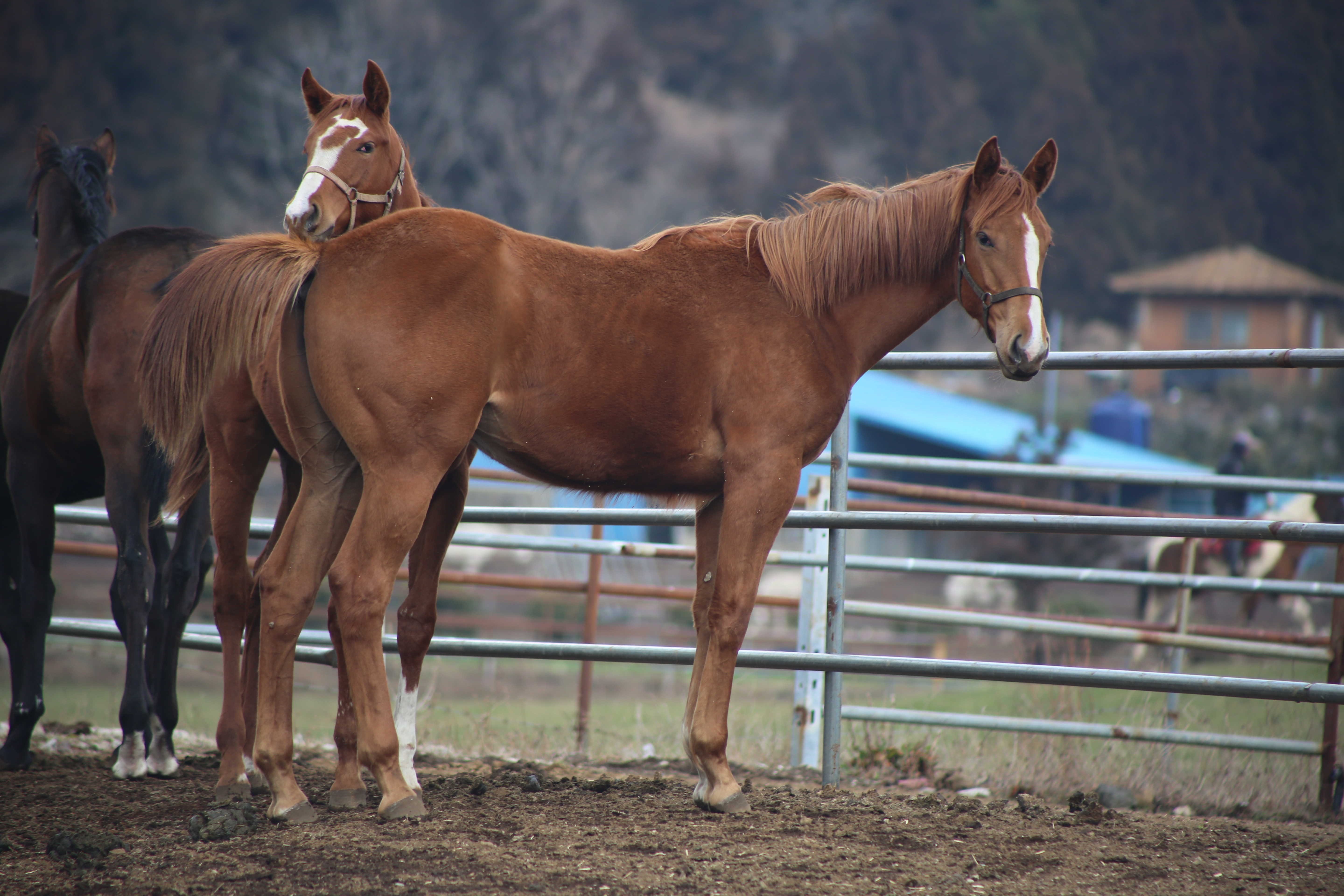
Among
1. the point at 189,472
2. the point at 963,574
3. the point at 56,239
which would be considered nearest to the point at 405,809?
the point at 189,472

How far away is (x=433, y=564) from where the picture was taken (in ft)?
12.1

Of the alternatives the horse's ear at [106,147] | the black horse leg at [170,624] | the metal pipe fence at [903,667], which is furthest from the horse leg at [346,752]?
the horse's ear at [106,147]

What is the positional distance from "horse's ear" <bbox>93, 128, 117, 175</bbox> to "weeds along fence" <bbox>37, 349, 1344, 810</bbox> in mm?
1726

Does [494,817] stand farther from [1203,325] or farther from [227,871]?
[1203,325]

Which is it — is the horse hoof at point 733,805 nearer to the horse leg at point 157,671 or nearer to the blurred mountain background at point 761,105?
the horse leg at point 157,671

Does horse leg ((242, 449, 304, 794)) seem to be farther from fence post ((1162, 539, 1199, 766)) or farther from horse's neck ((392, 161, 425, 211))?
fence post ((1162, 539, 1199, 766))

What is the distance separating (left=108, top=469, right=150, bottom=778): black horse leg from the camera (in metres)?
3.87

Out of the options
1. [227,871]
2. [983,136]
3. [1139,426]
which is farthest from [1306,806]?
[983,136]

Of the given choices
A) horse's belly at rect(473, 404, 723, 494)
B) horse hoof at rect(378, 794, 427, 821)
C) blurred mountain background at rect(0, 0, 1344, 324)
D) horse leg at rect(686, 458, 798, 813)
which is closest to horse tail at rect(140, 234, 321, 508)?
horse's belly at rect(473, 404, 723, 494)

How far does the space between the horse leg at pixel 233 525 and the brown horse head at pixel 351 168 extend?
741mm

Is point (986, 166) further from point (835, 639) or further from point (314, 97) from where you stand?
point (314, 97)

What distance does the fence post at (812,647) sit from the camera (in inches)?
184

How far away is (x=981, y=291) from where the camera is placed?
3512 mm

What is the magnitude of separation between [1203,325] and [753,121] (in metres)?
22.9
